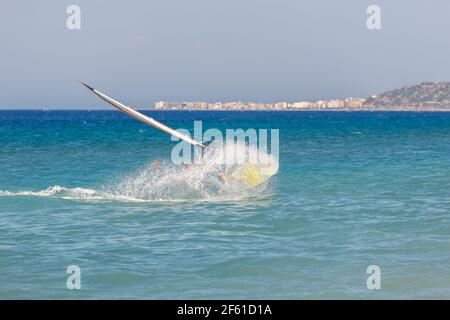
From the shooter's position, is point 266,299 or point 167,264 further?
point 167,264

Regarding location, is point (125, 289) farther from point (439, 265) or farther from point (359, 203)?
point (359, 203)

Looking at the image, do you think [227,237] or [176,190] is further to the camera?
[176,190]

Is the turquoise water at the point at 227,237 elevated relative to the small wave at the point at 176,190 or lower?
lower

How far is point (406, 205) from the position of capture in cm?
2600
